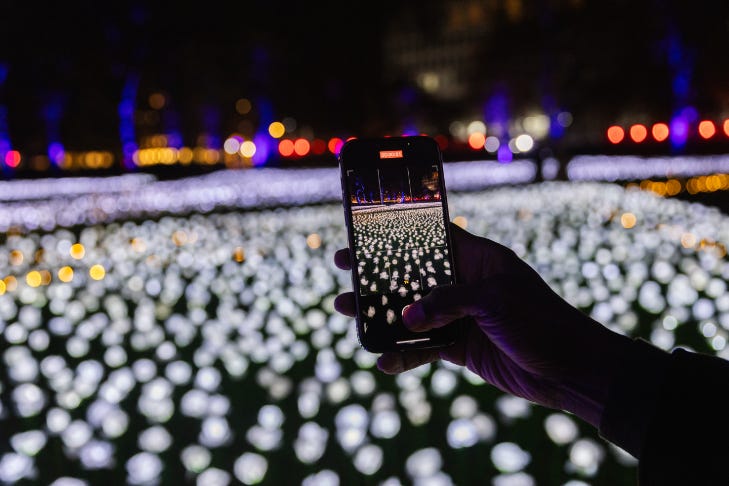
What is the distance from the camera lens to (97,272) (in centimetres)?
695

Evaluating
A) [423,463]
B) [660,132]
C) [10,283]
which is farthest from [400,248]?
[660,132]

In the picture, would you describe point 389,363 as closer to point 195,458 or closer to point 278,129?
point 195,458

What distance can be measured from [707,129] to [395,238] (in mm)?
30374

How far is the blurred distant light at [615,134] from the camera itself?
30938mm

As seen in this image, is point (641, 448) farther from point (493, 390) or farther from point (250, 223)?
point (250, 223)

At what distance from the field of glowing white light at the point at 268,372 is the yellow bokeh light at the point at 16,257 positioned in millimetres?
58

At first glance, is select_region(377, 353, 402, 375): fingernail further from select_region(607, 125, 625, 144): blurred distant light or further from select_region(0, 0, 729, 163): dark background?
select_region(607, 125, 625, 144): blurred distant light

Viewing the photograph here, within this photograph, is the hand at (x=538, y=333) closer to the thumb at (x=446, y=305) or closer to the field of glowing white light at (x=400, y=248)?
the thumb at (x=446, y=305)

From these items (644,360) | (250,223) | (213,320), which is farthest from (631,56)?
(644,360)

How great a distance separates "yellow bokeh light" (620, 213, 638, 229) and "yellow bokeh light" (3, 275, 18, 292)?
23.6ft

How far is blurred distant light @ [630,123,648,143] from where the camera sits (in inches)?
1125

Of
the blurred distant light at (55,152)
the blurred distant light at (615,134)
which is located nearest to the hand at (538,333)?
the blurred distant light at (615,134)

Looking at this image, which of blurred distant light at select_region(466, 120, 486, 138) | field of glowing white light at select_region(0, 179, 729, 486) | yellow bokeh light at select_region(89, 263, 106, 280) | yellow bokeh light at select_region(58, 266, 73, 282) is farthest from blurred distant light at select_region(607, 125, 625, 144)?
Result: blurred distant light at select_region(466, 120, 486, 138)

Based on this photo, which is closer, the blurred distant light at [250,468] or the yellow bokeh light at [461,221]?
the blurred distant light at [250,468]
